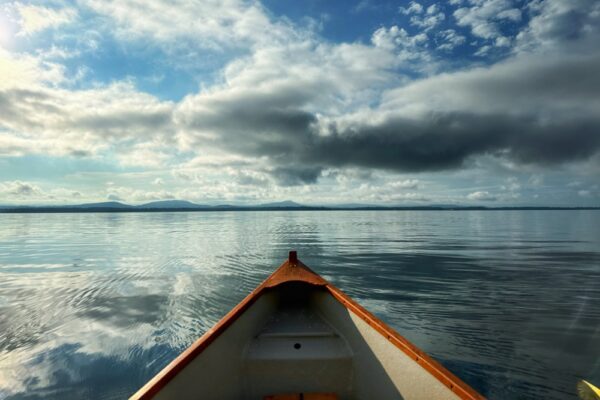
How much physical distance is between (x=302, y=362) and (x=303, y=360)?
0.03 meters

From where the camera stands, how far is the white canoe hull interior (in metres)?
3.93

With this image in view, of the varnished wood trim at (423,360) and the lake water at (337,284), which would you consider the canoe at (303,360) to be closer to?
the varnished wood trim at (423,360)

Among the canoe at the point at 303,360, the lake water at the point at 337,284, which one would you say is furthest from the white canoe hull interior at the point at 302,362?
the lake water at the point at 337,284

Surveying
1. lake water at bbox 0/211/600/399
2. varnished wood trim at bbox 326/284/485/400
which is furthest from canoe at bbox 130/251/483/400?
lake water at bbox 0/211/600/399

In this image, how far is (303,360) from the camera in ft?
16.6

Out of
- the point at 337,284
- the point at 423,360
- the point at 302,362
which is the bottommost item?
the point at 337,284

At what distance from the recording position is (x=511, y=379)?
6270 mm

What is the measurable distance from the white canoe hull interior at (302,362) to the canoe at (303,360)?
1 centimetres

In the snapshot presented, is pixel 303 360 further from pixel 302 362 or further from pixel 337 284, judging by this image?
pixel 337 284

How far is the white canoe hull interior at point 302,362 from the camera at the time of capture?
3.93 metres

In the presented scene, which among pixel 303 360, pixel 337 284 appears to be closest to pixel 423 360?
pixel 303 360

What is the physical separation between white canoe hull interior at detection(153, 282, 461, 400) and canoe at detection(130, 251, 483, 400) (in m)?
0.01

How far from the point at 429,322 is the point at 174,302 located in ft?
30.1

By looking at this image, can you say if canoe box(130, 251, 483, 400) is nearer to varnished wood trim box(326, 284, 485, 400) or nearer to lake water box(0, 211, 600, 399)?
varnished wood trim box(326, 284, 485, 400)
